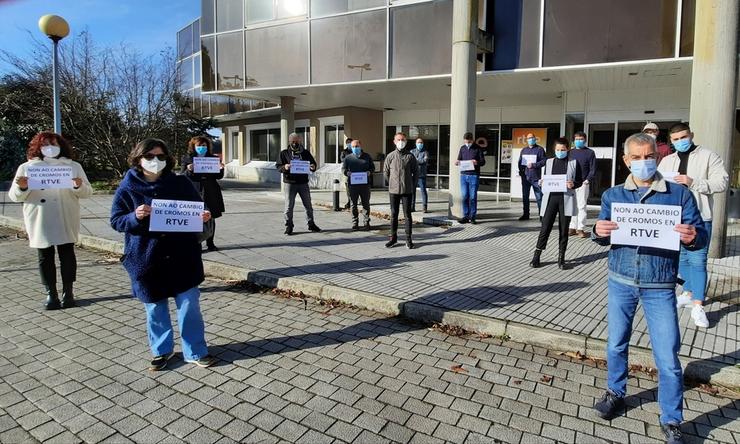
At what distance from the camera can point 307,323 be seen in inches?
198

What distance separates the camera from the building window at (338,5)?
1312cm

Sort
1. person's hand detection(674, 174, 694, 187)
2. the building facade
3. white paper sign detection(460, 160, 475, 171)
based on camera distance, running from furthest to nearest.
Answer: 1. the building facade
2. white paper sign detection(460, 160, 475, 171)
3. person's hand detection(674, 174, 694, 187)

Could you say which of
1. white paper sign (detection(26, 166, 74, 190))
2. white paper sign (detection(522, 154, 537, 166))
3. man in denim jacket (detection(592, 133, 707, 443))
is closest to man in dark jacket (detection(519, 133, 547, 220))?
white paper sign (detection(522, 154, 537, 166))

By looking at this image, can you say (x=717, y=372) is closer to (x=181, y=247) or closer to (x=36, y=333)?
(x=181, y=247)

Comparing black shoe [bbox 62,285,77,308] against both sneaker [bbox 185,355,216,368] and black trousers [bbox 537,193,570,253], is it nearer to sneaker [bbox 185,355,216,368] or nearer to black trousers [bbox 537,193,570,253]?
sneaker [bbox 185,355,216,368]

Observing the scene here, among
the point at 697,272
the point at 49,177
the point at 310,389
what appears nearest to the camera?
the point at 310,389

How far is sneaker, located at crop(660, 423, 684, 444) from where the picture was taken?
290 cm

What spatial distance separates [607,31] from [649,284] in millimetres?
9137

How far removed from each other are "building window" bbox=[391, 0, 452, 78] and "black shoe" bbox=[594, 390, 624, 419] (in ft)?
33.1

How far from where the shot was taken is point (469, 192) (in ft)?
34.3

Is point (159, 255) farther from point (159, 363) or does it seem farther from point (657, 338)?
point (657, 338)

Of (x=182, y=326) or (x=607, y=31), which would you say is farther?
(x=607, y=31)

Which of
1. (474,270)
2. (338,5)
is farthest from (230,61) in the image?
(474,270)

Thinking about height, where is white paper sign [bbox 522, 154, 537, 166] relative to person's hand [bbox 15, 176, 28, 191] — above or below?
above
